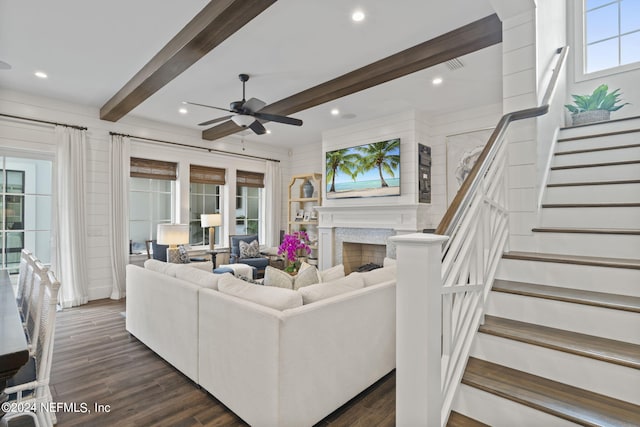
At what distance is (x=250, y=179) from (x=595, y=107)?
5.83m

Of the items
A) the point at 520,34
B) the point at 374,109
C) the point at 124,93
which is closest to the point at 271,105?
the point at 374,109

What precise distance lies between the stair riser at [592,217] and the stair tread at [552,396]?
4.03 feet

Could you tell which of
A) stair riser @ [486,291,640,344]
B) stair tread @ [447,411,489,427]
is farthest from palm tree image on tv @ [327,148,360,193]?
stair tread @ [447,411,489,427]

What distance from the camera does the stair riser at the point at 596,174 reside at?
2258 millimetres

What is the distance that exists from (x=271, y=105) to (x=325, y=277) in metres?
3.06

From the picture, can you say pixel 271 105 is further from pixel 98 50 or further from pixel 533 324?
pixel 533 324

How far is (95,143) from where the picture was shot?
195 inches

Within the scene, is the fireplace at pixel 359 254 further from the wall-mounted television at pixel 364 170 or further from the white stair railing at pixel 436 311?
the white stair railing at pixel 436 311

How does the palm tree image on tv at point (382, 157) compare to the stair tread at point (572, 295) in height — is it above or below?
above

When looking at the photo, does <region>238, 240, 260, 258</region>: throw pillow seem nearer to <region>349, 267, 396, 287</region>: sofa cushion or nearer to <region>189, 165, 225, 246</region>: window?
<region>189, 165, 225, 246</region>: window

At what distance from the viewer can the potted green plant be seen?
3.01 meters

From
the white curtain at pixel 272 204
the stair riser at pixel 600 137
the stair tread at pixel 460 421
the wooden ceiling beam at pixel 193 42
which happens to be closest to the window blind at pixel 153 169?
the wooden ceiling beam at pixel 193 42

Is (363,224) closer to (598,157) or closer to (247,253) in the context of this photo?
(247,253)

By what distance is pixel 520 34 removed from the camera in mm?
2242
